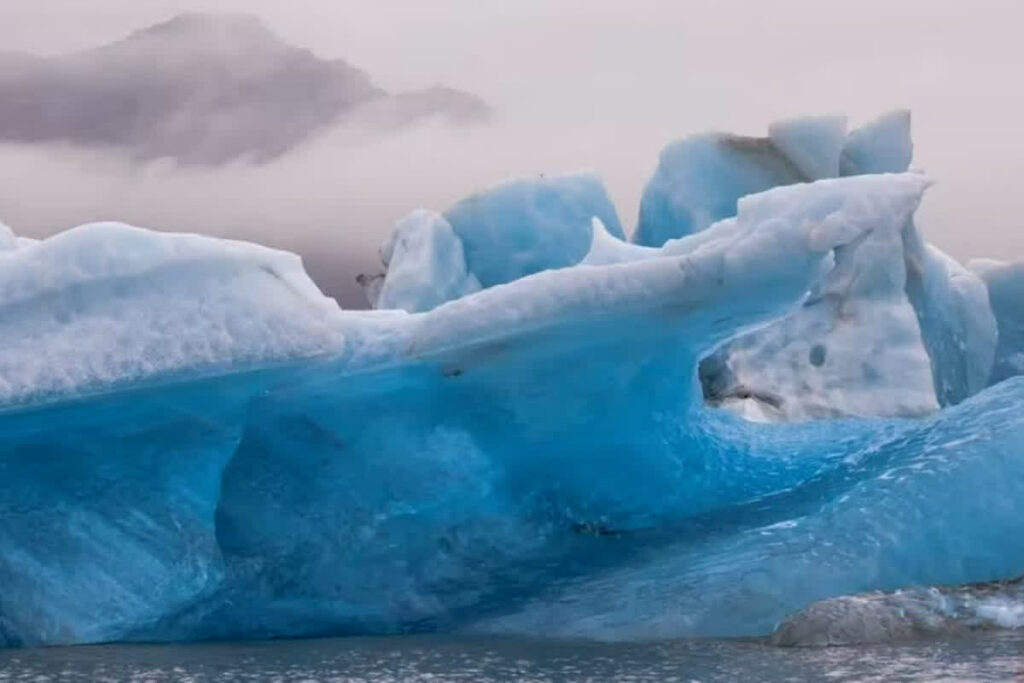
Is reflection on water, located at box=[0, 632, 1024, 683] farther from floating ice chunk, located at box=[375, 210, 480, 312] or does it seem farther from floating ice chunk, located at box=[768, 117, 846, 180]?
floating ice chunk, located at box=[768, 117, 846, 180]

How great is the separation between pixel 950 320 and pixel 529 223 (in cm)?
303

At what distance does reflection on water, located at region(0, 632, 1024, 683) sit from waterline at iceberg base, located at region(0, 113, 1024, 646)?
325 mm

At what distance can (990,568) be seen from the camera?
20.3 feet

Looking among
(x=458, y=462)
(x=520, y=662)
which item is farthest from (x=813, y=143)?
(x=520, y=662)

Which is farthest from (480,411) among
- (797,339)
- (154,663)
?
(797,339)

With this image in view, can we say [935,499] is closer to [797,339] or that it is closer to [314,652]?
[314,652]

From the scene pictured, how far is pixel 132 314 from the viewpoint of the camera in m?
5.61

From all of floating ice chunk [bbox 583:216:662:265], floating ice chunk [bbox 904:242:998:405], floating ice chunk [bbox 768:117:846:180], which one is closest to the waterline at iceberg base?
floating ice chunk [bbox 583:216:662:265]

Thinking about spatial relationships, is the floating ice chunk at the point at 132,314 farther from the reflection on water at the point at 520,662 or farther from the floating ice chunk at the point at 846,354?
the floating ice chunk at the point at 846,354

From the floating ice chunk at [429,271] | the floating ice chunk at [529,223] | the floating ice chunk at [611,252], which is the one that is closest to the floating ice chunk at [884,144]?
the floating ice chunk at [529,223]

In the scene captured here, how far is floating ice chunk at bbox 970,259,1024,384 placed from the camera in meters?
12.1

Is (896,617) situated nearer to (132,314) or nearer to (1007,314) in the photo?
(132,314)

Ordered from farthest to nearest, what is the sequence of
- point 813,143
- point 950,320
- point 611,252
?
point 950,320 < point 813,143 < point 611,252

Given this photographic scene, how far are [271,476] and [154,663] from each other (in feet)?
3.90
